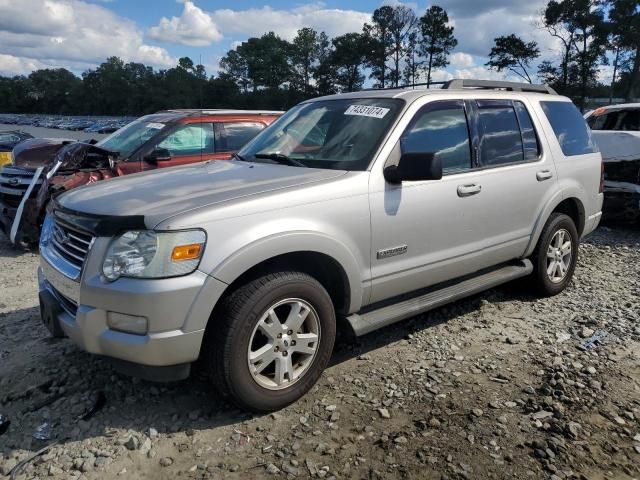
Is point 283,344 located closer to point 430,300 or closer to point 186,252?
point 186,252

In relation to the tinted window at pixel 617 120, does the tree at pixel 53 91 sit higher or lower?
higher

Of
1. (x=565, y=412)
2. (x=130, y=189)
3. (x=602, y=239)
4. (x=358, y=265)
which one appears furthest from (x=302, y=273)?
(x=602, y=239)

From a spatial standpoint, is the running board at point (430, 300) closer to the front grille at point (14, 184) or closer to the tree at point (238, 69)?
the front grille at point (14, 184)

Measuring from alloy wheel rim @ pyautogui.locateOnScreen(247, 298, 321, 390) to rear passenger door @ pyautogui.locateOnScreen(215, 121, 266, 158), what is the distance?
15.5 ft

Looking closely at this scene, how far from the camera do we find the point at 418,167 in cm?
329

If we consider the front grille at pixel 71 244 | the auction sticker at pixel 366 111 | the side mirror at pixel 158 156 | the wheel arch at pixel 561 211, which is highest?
the auction sticker at pixel 366 111

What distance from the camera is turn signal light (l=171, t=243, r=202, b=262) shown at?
2.66 m

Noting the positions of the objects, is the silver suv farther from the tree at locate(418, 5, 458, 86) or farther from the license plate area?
the tree at locate(418, 5, 458, 86)

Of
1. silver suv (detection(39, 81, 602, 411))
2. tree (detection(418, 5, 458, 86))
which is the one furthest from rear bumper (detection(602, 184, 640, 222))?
tree (detection(418, 5, 458, 86))

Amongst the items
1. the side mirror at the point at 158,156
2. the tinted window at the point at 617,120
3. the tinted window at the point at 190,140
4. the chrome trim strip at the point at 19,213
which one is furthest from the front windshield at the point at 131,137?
the tinted window at the point at 617,120

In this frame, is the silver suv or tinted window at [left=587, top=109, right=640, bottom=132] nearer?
the silver suv

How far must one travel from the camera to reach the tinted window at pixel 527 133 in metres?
4.59

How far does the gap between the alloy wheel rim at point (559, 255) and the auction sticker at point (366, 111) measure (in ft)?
7.22

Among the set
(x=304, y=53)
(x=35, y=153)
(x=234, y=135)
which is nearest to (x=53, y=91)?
(x=304, y=53)
